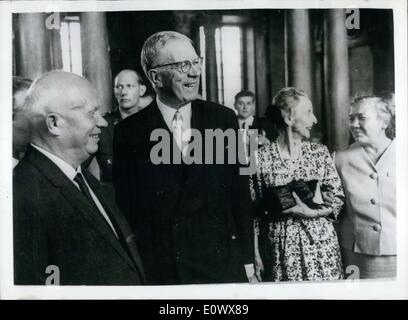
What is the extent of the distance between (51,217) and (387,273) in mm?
1512

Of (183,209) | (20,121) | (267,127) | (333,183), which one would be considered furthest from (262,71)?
(20,121)

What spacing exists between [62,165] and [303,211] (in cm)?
109

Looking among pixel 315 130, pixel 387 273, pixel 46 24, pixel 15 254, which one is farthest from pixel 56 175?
pixel 387 273

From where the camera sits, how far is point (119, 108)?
2.16m

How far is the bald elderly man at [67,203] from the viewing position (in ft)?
7.04

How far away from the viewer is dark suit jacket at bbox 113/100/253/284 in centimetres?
215

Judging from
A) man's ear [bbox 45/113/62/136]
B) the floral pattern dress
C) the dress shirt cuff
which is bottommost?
the dress shirt cuff

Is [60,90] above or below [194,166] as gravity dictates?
above

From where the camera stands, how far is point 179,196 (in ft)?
7.06

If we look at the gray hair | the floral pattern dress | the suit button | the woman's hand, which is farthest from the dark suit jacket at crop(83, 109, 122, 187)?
the suit button

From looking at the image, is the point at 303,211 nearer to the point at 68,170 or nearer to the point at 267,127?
the point at 267,127

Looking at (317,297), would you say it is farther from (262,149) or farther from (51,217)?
(51,217)

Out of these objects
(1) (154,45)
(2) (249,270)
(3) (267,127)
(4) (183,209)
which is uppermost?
(1) (154,45)

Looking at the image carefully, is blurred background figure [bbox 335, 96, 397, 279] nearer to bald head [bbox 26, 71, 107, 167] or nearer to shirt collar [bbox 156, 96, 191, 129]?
shirt collar [bbox 156, 96, 191, 129]
